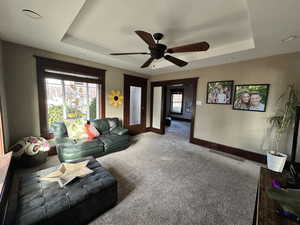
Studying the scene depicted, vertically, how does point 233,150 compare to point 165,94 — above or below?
below

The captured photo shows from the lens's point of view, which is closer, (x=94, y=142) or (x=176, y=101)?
(x=94, y=142)

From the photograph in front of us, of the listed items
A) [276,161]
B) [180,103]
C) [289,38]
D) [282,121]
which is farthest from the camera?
[180,103]

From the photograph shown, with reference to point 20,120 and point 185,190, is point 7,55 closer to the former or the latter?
point 20,120

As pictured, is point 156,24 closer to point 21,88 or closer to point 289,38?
point 289,38

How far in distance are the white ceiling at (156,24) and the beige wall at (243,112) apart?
0.30 metres

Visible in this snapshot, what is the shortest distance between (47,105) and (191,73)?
4.20 meters

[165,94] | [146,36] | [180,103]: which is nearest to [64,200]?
[146,36]

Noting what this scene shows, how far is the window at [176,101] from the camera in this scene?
8.57m

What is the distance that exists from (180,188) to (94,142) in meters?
2.11

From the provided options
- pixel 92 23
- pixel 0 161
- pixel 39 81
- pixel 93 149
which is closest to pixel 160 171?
pixel 93 149

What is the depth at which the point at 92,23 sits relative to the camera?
6.53 ft

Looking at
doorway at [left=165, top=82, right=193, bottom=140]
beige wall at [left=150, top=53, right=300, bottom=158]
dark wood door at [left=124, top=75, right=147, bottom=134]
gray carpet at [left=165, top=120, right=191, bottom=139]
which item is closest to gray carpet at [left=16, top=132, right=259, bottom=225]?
beige wall at [left=150, top=53, right=300, bottom=158]

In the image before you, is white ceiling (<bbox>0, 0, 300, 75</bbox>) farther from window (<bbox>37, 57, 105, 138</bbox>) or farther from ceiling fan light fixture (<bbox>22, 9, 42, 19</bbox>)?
window (<bbox>37, 57, 105, 138</bbox>)

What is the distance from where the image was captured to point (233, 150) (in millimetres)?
3348
